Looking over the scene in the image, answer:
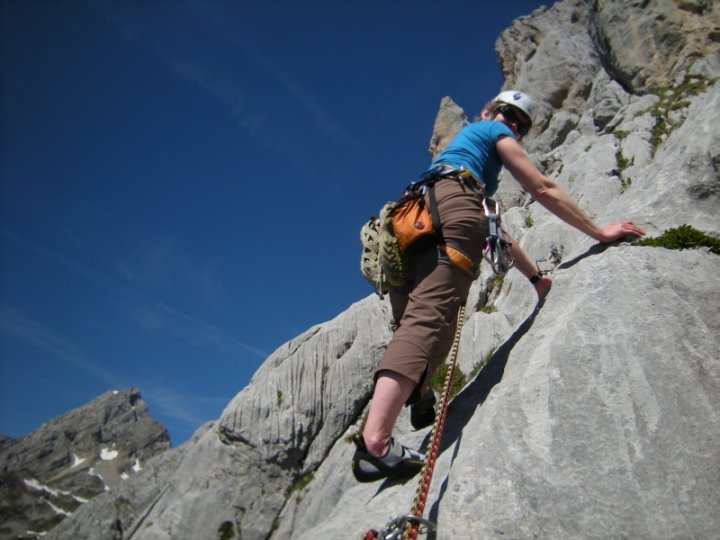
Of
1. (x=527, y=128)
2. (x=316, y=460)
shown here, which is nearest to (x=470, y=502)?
(x=527, y=128)

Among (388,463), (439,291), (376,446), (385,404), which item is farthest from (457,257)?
(388,463)

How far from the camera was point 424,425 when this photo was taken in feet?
26.1

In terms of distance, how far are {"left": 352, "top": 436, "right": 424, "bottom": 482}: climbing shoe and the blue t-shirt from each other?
13.7ft

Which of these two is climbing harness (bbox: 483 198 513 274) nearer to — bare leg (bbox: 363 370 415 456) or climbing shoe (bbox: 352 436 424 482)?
bare leg (bbox: 363 370 415 456)

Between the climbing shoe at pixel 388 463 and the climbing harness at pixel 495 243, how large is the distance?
2788 mm

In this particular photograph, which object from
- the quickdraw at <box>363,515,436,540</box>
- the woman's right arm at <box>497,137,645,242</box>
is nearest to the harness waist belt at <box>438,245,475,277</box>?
the woman's right arm at <box>497,137,645,242</box>

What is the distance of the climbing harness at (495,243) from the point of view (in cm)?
672

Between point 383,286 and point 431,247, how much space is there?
1172 mm

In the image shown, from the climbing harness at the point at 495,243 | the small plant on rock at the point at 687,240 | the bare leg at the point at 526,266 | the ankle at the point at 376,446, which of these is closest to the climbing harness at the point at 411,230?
the climbing harness at the point at 495,243

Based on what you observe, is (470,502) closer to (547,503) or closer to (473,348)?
(547,503)

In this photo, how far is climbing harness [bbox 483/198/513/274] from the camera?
672 cm

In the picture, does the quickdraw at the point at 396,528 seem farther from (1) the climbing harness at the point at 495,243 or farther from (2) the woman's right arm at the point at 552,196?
(2) the woman's right arm at the point at 552,196

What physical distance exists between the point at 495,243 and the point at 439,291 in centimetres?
116

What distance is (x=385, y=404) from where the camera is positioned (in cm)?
564
